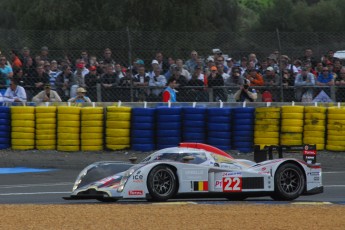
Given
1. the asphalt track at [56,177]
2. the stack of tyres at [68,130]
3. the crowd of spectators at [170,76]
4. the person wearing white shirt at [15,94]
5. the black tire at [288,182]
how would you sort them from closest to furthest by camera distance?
the black tire at [288,182] < the asphalt track at [56,177] < the stack of tyres at [68,130] < the crowd of spectators at [170,76] < the person wearing white shirt at [15,94]

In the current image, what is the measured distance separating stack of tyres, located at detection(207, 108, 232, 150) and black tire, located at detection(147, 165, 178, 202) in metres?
5.93

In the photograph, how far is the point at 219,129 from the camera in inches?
771

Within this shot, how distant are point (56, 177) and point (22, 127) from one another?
6.74ft

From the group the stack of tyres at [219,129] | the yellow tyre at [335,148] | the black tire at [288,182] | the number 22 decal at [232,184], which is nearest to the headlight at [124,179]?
the number 22 decal at [232,184]

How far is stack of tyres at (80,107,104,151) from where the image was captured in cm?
1983

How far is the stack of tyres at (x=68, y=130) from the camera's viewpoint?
65.0 feet

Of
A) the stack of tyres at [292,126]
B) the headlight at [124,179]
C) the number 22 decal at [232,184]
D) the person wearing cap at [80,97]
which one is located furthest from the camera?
the person wearing cap at [80,97]

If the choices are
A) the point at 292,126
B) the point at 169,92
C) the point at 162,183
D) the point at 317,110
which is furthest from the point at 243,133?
the point at 162,183

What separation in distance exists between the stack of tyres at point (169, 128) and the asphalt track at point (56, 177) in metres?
0.54

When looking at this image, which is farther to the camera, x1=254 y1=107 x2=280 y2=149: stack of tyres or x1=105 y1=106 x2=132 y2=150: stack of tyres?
x1=105 y1=106 x2=132 y2=150: stack of tyres

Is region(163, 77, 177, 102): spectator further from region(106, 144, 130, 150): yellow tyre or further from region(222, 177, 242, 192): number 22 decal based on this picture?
region(222, 177, 242, 192): number 22 decal

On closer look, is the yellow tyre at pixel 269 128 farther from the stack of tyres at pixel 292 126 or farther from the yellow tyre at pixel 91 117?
the yellow tyre at pixel 91 117

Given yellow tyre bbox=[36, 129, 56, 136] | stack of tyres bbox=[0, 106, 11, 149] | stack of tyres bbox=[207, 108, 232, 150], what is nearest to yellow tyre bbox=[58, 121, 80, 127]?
yellow tyre bbox=[36, 129, 56, 136]

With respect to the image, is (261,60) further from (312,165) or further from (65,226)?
(65,226)
